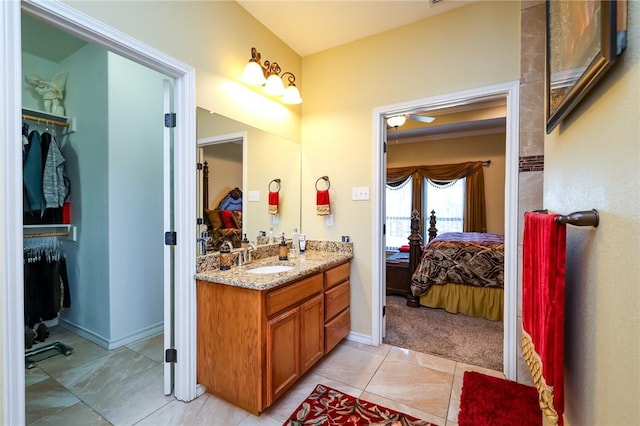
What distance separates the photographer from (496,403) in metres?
1.79

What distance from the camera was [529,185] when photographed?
202 centimetres

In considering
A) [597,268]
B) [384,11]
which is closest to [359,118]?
[384,11]

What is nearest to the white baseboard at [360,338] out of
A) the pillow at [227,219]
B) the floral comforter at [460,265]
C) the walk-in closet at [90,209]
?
the floral comforter at [460,265]

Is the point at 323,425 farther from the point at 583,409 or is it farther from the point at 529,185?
the point at 529,185

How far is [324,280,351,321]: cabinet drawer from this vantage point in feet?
7.64

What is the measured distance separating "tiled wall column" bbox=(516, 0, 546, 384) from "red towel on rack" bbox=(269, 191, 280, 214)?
2.00 meters

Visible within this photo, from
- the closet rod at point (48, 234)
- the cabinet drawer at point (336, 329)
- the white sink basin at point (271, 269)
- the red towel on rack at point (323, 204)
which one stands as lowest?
the cabinet drawer at point (336, 329)

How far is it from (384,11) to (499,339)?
3122 millimetres

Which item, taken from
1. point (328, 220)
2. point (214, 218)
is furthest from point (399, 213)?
point (214, 218)

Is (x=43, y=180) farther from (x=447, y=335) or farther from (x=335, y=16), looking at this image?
(x=447, y=335)

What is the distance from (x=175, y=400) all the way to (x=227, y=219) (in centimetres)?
128

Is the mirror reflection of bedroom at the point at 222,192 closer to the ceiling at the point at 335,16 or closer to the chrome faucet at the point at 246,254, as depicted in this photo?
the chrome faucet at the point at 246,254

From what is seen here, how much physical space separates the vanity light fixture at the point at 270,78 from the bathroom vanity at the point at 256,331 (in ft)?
4.89

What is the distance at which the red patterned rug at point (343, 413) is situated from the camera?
1672 mm
